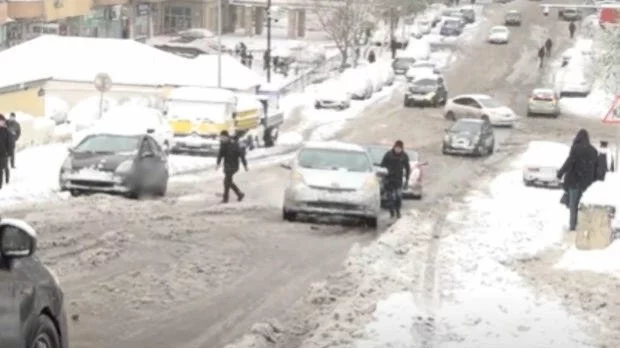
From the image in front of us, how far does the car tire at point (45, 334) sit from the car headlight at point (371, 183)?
14.8 m

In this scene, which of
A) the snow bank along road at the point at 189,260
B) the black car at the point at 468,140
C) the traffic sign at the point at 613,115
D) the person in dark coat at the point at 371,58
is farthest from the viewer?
the person in dark coat at the point at 371,58

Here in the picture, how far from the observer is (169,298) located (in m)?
14.7

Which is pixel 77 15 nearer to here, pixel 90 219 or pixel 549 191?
pixel 549 191

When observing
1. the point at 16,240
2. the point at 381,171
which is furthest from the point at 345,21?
the point at 16,240

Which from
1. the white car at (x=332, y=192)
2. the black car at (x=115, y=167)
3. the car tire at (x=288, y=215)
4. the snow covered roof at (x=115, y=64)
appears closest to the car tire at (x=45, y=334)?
the white car at (x=332, y=192)

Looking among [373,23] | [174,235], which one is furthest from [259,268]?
[373,23]

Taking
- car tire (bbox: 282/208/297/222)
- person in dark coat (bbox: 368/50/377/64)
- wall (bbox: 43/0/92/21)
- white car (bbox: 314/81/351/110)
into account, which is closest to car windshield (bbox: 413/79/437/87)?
white car (bbox: 314/81/351/110)

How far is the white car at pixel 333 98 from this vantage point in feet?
199

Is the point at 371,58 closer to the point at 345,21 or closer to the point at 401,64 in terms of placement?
the point at 401,64

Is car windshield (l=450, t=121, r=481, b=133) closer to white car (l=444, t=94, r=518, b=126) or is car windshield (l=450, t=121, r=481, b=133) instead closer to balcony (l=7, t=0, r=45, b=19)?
white car (l=444, t=94, r=518, b=126)

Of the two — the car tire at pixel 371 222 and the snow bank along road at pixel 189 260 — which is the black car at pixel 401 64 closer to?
the snow bank along road at pixel 189 260

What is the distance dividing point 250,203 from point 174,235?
6390mm

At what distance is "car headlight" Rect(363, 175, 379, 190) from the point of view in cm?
2325

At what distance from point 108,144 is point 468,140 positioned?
62.6 feet
